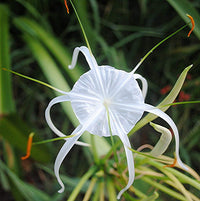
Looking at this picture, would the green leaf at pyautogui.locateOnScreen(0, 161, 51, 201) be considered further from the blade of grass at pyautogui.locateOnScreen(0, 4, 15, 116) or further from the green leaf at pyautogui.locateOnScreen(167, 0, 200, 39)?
the green leaf at pyautogui.locateOnScreen(167, 0, 200, 39)

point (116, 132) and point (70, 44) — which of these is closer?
point (116, 132)

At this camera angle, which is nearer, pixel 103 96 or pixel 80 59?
pixel 103 96

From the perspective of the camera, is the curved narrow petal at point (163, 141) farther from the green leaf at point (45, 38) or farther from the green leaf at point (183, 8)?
the green leaf at point (45, 38)

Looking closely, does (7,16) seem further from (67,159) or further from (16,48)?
(67,159)

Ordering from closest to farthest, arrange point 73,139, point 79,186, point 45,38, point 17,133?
1. point 73,139
2. point 79,186
3. point 17,133
4. point 45,38

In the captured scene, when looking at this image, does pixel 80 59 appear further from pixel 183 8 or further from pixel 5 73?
pixel 183 8

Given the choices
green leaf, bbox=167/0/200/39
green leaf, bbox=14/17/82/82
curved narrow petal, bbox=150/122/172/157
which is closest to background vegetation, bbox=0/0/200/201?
green leaf, bbox=14/17/82/82

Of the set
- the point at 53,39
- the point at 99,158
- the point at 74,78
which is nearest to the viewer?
the point at 99,158

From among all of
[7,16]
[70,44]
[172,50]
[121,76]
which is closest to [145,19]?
[172,50]

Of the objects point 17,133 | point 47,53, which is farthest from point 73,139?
point 47,53
